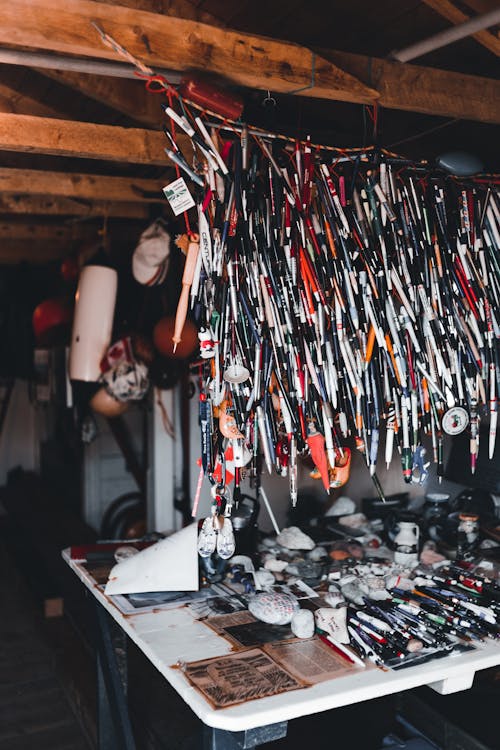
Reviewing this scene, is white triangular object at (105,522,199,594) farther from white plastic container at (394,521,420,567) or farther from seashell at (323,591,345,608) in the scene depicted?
white plastic container at (394,521,420,567)

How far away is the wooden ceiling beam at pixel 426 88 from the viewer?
256 centimetres

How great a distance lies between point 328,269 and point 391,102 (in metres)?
0.64

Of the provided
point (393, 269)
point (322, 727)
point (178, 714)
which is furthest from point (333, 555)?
point (393, 269)

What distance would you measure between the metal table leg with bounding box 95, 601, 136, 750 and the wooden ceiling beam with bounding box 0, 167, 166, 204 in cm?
228

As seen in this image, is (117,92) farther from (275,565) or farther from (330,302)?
(275,565)

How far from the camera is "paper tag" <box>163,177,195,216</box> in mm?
2361

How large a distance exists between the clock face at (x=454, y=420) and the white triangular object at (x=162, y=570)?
1056mm

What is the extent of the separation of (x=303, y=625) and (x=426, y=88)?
1977 mm

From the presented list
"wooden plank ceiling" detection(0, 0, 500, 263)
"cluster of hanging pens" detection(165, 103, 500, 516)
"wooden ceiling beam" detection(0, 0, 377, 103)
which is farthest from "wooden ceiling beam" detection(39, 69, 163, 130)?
"wooden ceiling beam" detection(0, 0, 377, 103)

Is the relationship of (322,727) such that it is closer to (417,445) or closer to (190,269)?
(417,445)

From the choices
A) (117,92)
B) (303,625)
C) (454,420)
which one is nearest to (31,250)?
(117,92)

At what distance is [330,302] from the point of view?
2.66 m

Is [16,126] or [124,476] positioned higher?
[16,126]

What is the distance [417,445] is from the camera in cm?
272
